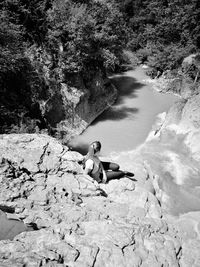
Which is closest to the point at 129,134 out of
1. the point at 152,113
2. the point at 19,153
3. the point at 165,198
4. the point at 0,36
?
the point at 152,113

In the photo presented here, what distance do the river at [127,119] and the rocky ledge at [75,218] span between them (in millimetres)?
5935

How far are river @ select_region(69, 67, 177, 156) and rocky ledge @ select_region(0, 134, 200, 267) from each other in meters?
5.93

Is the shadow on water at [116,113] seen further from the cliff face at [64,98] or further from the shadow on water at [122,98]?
the cliff face at [64,98]

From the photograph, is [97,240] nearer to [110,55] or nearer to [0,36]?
[0,36]

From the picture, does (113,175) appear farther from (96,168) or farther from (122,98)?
(122,98)

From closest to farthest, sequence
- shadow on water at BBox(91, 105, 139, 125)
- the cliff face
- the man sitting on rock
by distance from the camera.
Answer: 1. the man sitting on rock
2. the cliff face
3. shadow on water at BBox(91, 105, 139, 125)

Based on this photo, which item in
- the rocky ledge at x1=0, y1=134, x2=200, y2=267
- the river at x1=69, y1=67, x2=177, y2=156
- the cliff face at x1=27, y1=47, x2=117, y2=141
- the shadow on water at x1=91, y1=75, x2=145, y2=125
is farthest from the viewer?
the shadow on water at x1=91, y1=75, x2=145, y2=125

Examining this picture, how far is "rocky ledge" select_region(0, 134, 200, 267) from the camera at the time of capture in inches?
154

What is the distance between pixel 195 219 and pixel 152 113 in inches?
445

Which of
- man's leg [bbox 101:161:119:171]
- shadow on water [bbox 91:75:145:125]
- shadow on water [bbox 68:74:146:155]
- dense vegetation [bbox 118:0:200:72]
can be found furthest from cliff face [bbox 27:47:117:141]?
dense vegetation [bbox 118:0:200:72]

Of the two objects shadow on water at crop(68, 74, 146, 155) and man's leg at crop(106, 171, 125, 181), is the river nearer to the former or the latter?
shadow on water at crop(68, 74, 146, 155)

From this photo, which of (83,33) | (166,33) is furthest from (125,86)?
(83,33)

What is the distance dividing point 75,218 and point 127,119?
1177 centimetres

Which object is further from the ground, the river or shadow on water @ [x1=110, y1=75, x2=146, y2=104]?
shadow on water @ [x1=110, y1=75, x2=146, y2=104]
